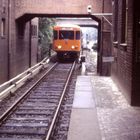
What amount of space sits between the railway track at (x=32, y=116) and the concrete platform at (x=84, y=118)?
1.71ft

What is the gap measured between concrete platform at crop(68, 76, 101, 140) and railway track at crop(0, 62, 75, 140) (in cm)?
52

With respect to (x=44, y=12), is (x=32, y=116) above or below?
below

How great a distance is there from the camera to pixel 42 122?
1205 cm

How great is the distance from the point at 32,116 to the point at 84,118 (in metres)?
2.07

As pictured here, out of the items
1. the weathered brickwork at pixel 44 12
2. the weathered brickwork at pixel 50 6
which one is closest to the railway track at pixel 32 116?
the weathered brickwork at pixel 44 12

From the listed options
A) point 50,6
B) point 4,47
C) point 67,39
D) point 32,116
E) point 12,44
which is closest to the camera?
point 32,116

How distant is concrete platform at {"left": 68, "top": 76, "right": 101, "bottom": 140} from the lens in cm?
953

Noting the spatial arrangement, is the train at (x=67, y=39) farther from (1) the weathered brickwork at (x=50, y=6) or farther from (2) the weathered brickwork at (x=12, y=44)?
(1) the weathered brickwork at (x=50, y=6)

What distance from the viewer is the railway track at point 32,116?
10539 mm

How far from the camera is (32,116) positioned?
13008mm

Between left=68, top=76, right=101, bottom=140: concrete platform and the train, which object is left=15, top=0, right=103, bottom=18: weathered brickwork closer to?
left=68, top=76, right=101, bottom=140: concrete platform

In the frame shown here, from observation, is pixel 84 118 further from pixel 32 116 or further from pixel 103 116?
pixel 32 116

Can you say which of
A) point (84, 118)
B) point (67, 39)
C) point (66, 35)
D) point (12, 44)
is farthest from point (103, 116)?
point (66, 35)

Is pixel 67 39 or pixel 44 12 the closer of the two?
pixel 44 12
